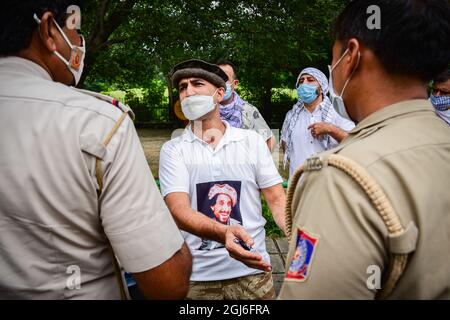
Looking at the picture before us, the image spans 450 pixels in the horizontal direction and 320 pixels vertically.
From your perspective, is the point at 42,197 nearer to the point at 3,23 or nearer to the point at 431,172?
the point at 3,23

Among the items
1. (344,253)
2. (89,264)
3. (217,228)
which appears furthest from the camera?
(217,228)

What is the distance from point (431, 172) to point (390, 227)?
0.21m

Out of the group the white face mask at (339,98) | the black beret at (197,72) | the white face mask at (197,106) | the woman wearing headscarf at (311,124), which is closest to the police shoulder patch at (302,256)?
the white face mask at (339,98)

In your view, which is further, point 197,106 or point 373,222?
point 197,106

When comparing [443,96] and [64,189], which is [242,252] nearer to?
[64,189]

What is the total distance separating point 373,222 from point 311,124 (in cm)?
365

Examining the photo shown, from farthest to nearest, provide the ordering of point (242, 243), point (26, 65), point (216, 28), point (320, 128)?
point (216, 28) → point (320, 128) → point (242, 243) → point (26, 65)

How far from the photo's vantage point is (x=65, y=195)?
124 centimetres

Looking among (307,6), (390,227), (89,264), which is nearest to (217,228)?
(89,264)

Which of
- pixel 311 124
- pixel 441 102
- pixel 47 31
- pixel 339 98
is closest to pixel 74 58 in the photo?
pixel 47 31

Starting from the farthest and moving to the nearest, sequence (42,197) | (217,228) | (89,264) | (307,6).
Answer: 1. (307,6)
2. (217,228)
3. (89,264)
4. (42,197)

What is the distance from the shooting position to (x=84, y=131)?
4.09 ft

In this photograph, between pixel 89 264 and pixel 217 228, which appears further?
pixel 217 228

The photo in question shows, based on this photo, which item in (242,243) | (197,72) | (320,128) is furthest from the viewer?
(320,128)
